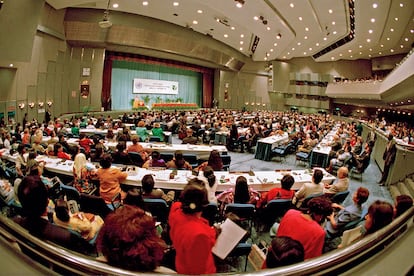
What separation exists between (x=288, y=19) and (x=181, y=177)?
15.6m

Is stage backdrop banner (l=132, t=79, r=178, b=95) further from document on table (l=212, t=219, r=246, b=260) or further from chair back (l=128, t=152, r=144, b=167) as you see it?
document on table (l=212, t=219, r=246, b=260)

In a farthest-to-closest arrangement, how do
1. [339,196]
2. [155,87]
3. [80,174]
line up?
[155,87] → [80,174] → [339,196]

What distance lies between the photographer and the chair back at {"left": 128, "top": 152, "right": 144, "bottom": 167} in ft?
24.8

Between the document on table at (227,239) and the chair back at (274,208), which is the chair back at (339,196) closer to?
the chair back at (274,208)

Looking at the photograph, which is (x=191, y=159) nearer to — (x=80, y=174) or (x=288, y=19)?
(x=80, y=174)

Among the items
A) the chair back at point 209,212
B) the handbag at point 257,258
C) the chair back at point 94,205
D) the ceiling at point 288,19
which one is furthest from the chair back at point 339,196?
the ceiling at point 288,19

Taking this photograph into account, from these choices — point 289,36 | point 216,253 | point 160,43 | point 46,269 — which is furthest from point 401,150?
point 160,43

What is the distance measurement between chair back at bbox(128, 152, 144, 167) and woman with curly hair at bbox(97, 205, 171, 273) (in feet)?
19.5

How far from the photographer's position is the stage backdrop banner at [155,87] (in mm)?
25766

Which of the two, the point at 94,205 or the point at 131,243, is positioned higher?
the point at 131,243

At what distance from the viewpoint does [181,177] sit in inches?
→ 227

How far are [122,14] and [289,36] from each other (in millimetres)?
12621

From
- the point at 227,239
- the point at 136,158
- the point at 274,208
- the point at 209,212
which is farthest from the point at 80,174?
the point at 227,239

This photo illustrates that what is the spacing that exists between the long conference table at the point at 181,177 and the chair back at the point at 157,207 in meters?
1.21
